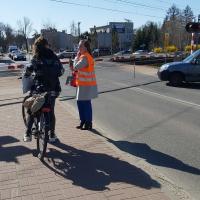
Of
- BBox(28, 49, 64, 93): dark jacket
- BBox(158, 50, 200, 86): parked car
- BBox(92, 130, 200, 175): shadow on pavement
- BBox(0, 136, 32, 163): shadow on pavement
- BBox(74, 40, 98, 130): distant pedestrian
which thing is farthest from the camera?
BBox(158, 50, 200, 86): parked car

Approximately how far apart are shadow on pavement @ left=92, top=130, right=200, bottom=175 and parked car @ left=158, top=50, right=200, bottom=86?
37.1ft

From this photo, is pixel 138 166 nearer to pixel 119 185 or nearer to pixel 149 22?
pixel 119 185

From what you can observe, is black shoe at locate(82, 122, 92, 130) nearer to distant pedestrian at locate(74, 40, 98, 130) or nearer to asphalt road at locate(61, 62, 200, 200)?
distant pedestrian at locate(74, 40, 98, 130)

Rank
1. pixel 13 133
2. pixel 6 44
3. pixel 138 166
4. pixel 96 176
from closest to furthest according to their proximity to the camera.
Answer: pixel 96 176 < pixel 138 166 < pixel 13 133 < pixel 6 44

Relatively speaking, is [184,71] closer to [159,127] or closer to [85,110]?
[159,127]

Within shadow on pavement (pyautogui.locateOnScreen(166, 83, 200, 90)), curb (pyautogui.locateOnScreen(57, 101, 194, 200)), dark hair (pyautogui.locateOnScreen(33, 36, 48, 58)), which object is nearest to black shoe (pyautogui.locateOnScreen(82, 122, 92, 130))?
curb (pyautogui.locateOnScreen(57, 101, 194, 200))

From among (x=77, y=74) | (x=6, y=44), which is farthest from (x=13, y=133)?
(x=6, y=44)

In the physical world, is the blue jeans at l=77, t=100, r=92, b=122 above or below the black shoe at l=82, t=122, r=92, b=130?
above

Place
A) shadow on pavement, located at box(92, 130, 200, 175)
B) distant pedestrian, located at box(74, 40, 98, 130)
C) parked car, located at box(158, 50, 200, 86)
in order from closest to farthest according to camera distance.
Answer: shadow on pavement, located at box(92, 130, 200, 175) → distant pedestrian, located at box(74, 40, 98, 130) → parked car, located at box(158, 50, 200, 86)

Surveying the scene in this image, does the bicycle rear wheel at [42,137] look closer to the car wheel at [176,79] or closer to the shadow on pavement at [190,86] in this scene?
the shadow on pavement at [190,86]

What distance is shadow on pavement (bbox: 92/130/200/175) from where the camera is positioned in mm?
6168

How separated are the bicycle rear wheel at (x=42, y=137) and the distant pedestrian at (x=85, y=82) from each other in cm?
187

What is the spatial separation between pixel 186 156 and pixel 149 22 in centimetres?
11483

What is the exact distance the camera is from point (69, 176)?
550cm
